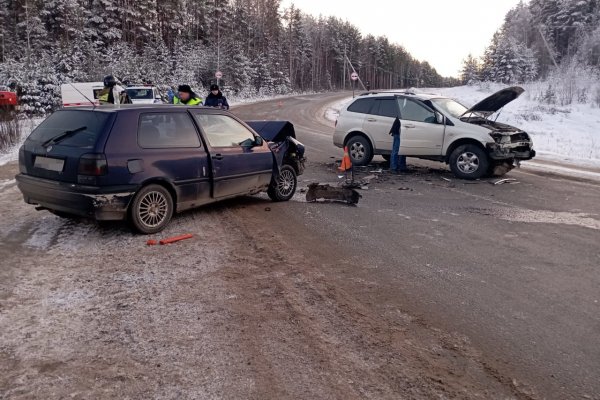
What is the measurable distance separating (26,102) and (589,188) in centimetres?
2962

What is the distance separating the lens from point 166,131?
5.78 m

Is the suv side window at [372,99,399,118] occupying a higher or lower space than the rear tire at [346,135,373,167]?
higher

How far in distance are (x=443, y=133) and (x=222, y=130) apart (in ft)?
19.3

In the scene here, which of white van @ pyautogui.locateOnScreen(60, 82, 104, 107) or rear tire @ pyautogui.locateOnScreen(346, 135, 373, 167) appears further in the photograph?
white van @ pyautogui.locateOnScreen(60, 82, 104, 107)

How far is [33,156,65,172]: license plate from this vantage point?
17.0 feet

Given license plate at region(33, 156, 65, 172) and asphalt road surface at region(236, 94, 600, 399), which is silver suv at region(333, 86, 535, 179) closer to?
asphalt road surface at region(236, 94, 600, 399)

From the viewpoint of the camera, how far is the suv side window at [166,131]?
5512 millimetres

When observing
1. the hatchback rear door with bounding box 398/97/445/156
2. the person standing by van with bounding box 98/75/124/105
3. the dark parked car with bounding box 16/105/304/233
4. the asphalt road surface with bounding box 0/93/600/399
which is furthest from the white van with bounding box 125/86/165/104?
the dark parked car with bounding box 16/105/304/233

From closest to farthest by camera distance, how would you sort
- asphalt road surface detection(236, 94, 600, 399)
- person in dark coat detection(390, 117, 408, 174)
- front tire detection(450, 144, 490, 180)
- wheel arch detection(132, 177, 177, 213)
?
asphalt road surface detection(236, 94, 600, 399), wheel arch detection(132, 177, 177, 213), front tire detection(450, 144, 490, 180), person in dark coat detection(390, 117, 408, 174)

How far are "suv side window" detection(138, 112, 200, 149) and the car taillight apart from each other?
0.56 meters

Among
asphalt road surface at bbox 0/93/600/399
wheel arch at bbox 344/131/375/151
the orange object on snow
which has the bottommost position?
asphalt road surface at bbox 0/93/600/399

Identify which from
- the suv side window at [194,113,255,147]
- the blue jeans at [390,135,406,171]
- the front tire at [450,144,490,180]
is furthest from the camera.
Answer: the blue jeans at [390,135,406,171]

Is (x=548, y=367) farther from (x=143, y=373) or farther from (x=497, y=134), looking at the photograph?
(x=497, y=134)

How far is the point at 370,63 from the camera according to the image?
116 meters
